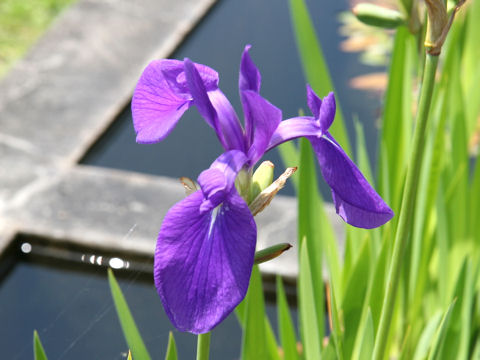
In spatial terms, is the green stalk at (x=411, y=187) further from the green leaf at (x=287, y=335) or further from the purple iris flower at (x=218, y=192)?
the green leaf at (x=287, y=335)

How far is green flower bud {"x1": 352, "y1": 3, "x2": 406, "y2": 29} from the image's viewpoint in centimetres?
92

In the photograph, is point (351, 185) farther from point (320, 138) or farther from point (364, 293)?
point (364, 293)

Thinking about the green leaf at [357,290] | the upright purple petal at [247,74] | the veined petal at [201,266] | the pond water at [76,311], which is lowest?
the pond water at [76,311]

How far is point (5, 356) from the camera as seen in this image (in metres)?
1.30

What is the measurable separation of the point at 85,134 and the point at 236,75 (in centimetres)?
62

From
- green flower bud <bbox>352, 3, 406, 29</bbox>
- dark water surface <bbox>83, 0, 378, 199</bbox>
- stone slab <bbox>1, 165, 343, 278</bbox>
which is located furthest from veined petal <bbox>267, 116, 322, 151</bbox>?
dark water surface <bbox>83, 0, 378, 199</bbox>

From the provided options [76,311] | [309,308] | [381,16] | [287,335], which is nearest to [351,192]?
[309,308]

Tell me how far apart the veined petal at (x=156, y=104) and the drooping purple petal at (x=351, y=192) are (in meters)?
0.14

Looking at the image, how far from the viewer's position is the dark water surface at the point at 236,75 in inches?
85.4

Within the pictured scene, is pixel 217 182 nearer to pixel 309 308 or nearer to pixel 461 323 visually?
pixel 309 308

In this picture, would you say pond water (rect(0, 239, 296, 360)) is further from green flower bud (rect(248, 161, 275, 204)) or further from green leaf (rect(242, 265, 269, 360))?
green flower bud (rect(248, 161, 275, 204))

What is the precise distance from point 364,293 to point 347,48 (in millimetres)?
1984

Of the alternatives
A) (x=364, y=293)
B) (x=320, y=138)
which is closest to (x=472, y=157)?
(x=364, y=293)

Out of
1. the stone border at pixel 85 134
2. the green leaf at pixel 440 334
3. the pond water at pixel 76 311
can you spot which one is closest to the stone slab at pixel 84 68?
the stone border at pixel 85 134
